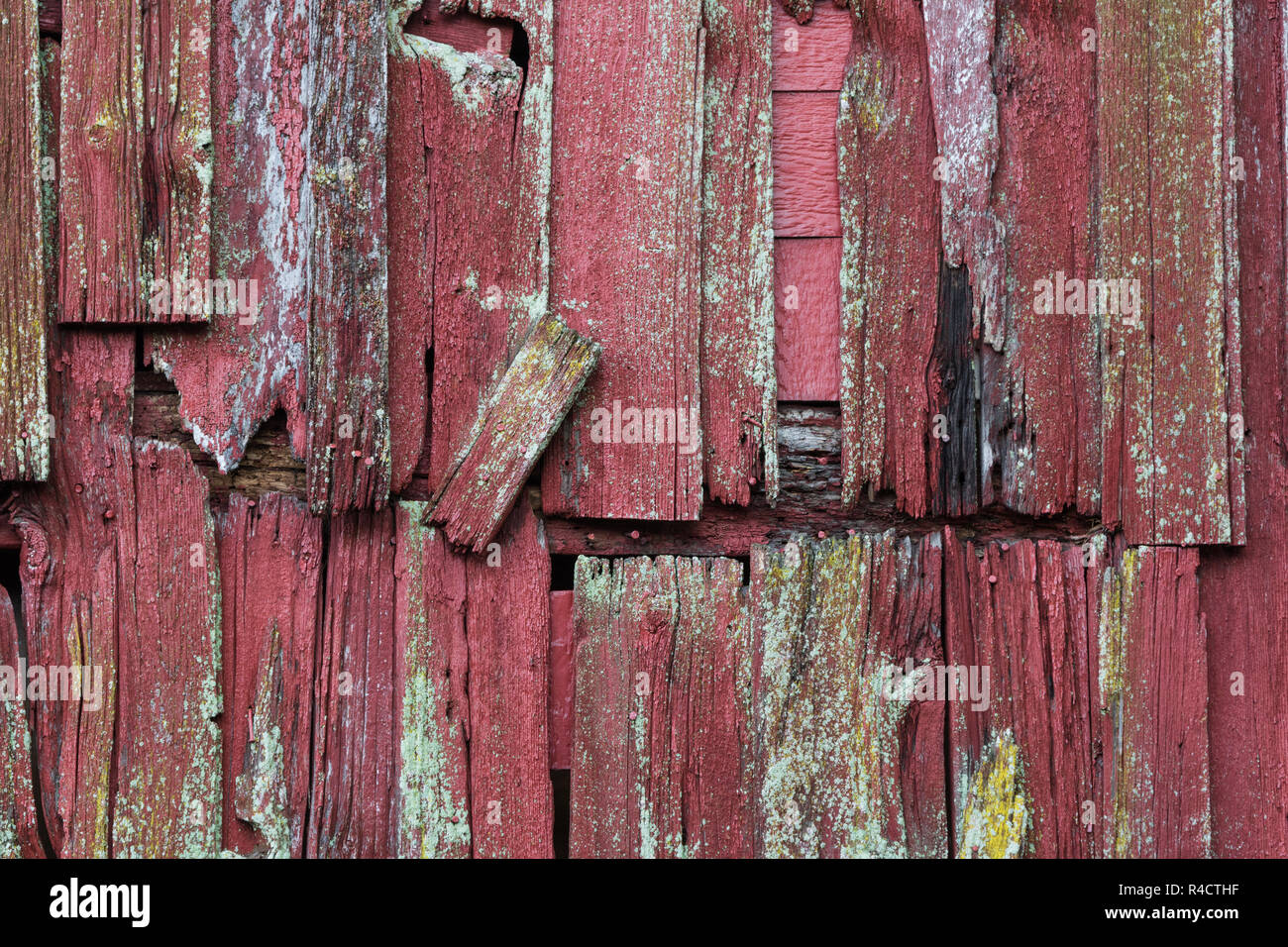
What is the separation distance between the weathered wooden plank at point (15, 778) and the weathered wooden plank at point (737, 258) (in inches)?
72.8

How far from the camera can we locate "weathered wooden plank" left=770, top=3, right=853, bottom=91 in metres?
2.42

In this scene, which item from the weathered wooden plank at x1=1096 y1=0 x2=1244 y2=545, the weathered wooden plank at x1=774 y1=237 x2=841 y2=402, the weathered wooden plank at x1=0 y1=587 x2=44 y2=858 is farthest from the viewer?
the weathered wooden plank at x1=774 y1=237 x2=841 y2=402

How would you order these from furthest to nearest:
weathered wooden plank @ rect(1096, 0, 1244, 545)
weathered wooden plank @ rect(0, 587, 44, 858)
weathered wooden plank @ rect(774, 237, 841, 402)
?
weathered wooden plank @ rect(774, 237, 841, 402) → weathered wooden plank @ rect(1096, 0, 1244, 545) → weathered wooden plank @ rect(0, 587, 44, 858)

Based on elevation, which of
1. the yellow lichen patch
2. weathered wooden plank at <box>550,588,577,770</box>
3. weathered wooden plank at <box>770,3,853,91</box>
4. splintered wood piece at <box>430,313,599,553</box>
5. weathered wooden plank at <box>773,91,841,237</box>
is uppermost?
weathered wooden plank at <box>770,3,853,91</box>

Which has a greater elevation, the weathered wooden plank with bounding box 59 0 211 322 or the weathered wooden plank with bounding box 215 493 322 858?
the weathered wooden plank with bounding box 59 0 211 322

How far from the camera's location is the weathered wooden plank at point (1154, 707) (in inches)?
90.0

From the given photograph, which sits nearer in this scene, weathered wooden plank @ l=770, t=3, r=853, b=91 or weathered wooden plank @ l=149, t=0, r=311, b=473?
weathered wooden plank @ l=149, t=0, r=311, b=473

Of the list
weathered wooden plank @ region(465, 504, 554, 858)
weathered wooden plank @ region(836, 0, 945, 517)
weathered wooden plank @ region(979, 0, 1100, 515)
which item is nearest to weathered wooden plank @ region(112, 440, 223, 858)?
weathered wooden plank @ region(465, 504, 554, 858)

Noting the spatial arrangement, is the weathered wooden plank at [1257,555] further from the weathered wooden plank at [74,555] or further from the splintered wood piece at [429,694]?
the weathered wooden plank at [74,555]

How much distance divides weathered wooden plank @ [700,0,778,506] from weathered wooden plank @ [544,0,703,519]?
0.17 ft

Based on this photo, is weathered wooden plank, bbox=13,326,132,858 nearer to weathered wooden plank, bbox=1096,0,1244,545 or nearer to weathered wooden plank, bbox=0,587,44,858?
weathered wooden plank, bbox=0,587,44,858

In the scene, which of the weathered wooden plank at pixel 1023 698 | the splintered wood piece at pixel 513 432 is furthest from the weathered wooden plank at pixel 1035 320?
the splintered wood piece at pixel 513 432

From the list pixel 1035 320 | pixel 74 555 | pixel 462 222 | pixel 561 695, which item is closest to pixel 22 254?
pixel 74 555

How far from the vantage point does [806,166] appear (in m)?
2.41
